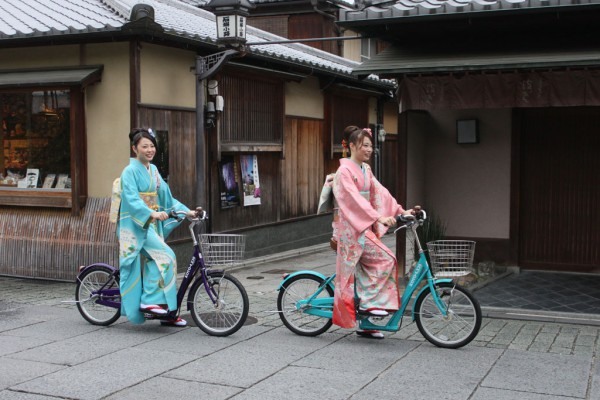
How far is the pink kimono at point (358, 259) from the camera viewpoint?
7.44 metres

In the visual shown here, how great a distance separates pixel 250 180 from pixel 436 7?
6.12 meters

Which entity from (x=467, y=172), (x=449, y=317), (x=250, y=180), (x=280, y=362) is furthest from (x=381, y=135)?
(x=280, y=362)

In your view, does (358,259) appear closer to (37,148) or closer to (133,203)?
(133,203)

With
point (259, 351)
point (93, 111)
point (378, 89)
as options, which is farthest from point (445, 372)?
point (378, 89)

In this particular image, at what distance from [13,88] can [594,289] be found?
30.8 ft

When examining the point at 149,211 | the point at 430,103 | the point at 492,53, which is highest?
the point at 492,53

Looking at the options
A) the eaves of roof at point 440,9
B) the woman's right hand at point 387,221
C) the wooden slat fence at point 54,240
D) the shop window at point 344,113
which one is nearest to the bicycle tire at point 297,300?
the woman's right hand at point 387,221

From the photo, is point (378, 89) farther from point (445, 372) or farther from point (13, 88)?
point (445, 372)

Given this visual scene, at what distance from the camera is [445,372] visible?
6.48 meters

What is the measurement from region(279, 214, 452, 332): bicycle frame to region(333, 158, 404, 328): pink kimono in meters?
0.14

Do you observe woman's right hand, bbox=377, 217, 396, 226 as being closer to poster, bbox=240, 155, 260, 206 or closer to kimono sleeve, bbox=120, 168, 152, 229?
kimono sleeve, bbox=120, 168, 152, 229

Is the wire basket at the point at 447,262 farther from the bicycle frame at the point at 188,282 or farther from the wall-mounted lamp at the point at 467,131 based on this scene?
the wall-mounted lamp at the point at 467,131

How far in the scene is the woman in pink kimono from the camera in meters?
7.44

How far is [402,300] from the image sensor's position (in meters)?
7.45
